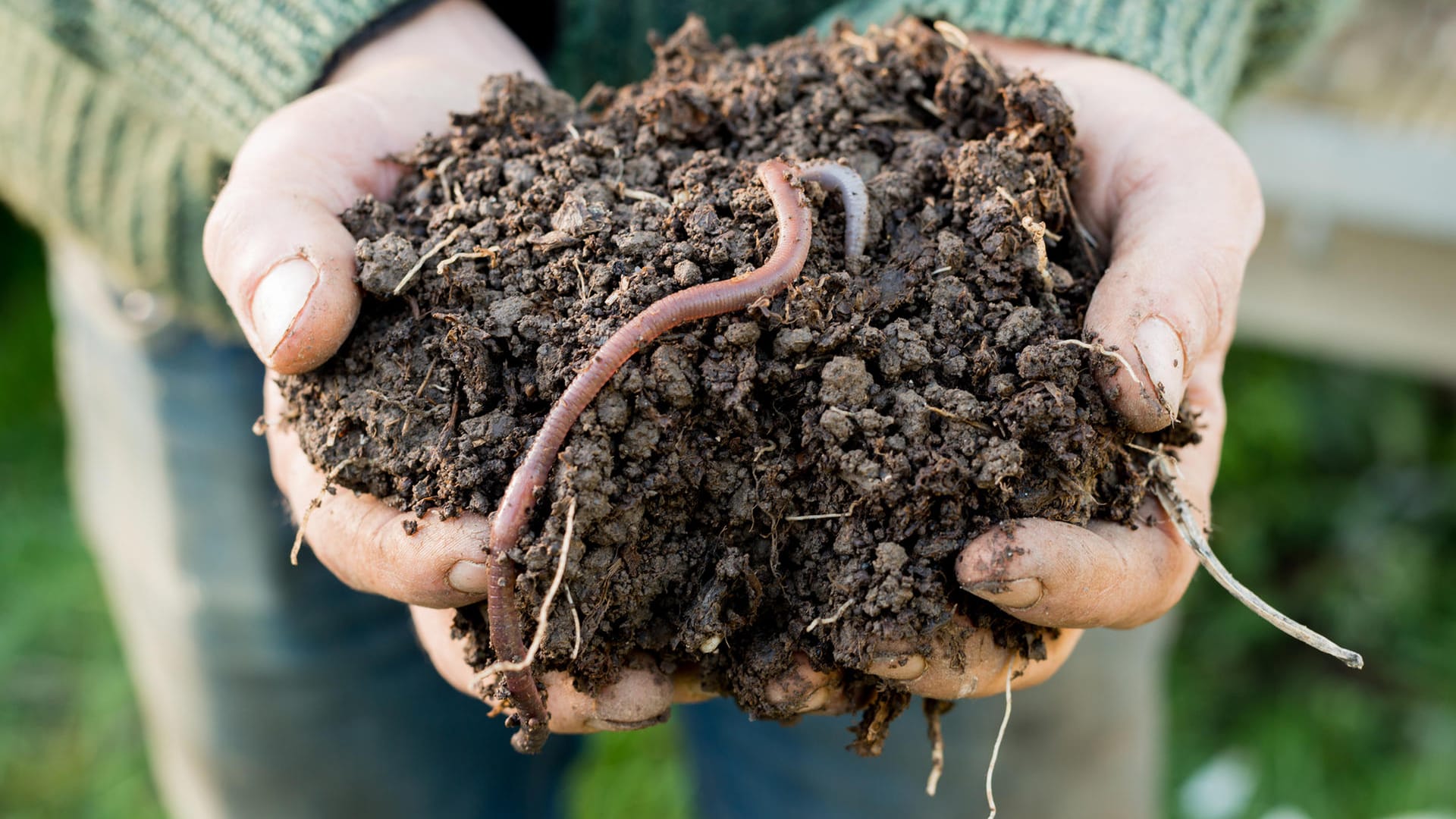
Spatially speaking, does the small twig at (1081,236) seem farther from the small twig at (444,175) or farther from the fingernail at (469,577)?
the fingernail at (469,577)

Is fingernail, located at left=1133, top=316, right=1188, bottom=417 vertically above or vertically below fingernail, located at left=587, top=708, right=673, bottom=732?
above

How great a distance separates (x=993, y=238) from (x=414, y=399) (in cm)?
127

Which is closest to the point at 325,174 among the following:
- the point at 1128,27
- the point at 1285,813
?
the point at 1128,27

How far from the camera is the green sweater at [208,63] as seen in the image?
294 cm

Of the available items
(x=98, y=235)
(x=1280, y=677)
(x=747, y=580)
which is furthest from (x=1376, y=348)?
(x=98, y=235)

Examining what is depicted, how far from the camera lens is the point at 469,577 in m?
2.16

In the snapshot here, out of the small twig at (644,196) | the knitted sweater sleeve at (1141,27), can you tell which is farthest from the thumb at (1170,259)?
the small twig at (644,196)

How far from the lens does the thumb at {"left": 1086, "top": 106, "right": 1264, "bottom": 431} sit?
222 centimetres

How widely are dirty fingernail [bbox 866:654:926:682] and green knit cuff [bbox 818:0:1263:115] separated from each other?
169 cm

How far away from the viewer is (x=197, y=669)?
4.25 m

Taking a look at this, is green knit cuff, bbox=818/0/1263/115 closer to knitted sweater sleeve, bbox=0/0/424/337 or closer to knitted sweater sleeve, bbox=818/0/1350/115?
knitted sweater sleeve, bbox=818/0/1350/115

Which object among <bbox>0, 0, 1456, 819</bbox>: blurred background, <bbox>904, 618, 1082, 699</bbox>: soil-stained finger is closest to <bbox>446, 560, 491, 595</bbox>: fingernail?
<bbox>904, 618, 1082, 699</bbox>: soil-stained finger

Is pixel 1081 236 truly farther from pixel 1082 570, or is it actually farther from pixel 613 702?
pixel 613 702

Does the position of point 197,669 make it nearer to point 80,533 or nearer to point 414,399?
point 414,399
